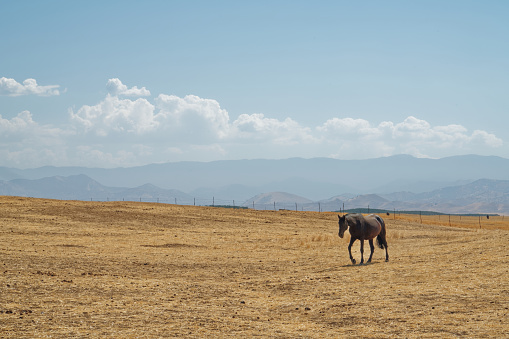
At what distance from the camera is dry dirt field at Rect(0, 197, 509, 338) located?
1300 centimetres

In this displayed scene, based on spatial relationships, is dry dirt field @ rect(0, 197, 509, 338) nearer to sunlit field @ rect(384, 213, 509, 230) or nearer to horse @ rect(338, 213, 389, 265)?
horse @ rect(338, 213, 389, 265)

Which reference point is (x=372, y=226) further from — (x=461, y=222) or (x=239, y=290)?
(x=461, y=222)

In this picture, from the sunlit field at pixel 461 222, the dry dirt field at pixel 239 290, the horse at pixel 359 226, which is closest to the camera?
the dry dirt field at pixel 239 290

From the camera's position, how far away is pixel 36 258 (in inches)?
966

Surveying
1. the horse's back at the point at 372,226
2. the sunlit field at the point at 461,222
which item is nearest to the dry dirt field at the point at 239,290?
the horse's back at the point at 372,226

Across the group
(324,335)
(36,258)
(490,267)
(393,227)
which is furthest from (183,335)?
(393,227)

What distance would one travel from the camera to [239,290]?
19.0 meters

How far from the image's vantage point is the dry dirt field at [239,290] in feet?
42.7

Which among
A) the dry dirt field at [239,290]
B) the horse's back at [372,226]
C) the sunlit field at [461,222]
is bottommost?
the sunlit field at [461,222]

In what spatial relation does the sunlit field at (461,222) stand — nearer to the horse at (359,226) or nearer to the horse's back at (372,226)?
the horse's back at (372,226)

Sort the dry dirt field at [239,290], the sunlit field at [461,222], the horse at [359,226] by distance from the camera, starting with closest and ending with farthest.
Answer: the dry dirt field at [239,290], the horse at [359,226], the sunlit field at [461,222]

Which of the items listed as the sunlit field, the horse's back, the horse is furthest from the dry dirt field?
the sunlit field

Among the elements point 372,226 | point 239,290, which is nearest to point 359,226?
point 372,226

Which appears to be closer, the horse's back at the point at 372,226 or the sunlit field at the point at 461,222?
the horse's back at the point at 372,226
